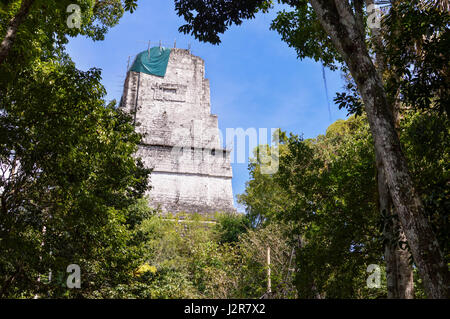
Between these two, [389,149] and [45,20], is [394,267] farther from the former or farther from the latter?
[45,20]

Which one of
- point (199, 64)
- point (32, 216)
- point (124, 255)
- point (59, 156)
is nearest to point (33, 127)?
point (59, 156)

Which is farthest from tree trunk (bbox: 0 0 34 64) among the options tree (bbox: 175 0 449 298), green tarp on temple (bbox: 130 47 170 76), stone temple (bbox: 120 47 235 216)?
green tarp on temple (bbox: 130 47 170 76)

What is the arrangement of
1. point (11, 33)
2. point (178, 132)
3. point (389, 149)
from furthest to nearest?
point (178, 132)
point (11, 33)
point (389, 149)

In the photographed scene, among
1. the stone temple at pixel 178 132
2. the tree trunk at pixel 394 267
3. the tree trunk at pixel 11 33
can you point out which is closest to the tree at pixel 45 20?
the tree trunk at pixel 11 33

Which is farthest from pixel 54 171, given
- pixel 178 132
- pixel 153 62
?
pixel 153 62

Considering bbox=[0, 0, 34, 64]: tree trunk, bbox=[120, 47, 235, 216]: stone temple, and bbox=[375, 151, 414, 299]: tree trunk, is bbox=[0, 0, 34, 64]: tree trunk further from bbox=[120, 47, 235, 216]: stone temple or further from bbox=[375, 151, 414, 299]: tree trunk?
bbox=[120, 47, 235, 216]: stone temple

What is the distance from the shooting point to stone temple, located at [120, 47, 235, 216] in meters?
31.5

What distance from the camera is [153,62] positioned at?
116ft

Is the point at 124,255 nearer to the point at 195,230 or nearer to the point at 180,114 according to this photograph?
the point at 195,230

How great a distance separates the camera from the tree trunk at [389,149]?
13.9 ft

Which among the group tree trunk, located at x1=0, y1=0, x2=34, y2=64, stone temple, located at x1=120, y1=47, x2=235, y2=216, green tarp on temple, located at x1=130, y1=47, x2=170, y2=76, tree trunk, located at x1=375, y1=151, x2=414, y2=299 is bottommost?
tree trunk, located at x1=375, y1=151, x2=414, y2=299

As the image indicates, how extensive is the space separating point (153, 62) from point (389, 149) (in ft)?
107

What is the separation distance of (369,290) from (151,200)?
2136 centimetres

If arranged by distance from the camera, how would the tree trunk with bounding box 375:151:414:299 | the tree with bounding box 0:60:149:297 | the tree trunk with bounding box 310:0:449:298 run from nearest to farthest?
the tree trunk with bounding box 310:0:449:298 → the tree trunk with bounding box 375:151:414:299 → the tree with bounding box 0:60:149:297
